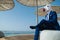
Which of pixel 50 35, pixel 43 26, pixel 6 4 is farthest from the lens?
pixel 6 4

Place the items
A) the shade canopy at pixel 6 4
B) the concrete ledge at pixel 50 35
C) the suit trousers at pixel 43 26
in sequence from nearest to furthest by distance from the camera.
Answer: the concrete ledge at pixel 50 35 → the suit trousers at pixel 43 26 → the shade canopy at pixel 6 4

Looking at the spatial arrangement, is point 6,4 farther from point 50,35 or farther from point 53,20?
point 50,35

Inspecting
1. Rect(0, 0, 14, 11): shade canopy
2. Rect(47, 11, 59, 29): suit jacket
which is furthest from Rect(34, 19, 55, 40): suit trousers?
Rect(0, 0, 14, 11): shade canopy

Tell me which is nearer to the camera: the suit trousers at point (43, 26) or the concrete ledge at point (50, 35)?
the concrete ledge at point (50, 35)

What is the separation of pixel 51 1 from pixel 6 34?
3.28 ft

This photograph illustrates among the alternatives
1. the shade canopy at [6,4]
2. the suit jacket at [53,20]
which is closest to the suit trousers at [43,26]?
the suit jacket at [53,20]

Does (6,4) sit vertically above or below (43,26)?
above

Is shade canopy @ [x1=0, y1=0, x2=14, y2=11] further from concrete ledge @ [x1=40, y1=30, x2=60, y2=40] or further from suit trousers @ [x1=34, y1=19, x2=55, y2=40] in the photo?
concrete ledge @ [x1=40, y1=30, x2=60, y2=40]

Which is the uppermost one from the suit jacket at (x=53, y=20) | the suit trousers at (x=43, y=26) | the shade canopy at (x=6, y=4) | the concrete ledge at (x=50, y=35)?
the shade canopy at (x=6, y=4)

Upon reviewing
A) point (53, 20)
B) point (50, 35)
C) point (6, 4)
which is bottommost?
point (50, 35)

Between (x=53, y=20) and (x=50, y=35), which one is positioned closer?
(x=50, y=35)

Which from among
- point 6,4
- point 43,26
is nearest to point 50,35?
point 43,26

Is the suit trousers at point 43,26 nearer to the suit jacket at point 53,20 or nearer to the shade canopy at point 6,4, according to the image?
the suit jacket at point 53,20

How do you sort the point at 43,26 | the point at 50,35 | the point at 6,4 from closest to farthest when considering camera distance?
the point at 50,35 < the point at 43,26 < the point at 6,4
